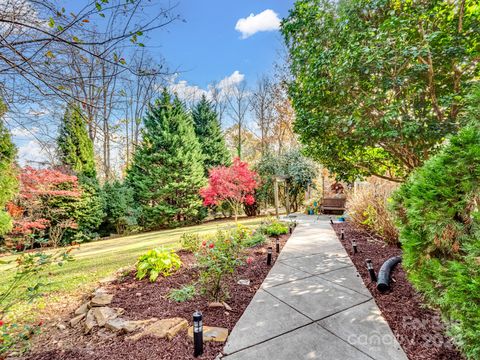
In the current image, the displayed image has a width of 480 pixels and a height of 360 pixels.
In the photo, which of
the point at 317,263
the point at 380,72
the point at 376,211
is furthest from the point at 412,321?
the point at 376,211

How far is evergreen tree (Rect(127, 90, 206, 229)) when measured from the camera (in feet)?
41.4

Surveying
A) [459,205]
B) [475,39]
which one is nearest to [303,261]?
[459,205]

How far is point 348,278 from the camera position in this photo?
3.50m

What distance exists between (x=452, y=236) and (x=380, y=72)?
3001 mm

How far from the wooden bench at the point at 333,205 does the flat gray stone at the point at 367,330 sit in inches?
350

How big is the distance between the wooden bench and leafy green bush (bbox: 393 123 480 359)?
9.21 metres

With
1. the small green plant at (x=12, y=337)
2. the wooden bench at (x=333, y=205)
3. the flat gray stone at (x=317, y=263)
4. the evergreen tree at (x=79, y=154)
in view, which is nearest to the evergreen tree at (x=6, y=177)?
the small green plant at (x=12, y=337)

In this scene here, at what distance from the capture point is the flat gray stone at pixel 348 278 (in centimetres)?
315

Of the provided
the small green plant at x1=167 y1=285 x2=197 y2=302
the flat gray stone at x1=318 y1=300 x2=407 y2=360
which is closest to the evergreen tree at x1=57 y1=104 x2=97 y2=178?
the small green plant at x1=167 y1=285 x2=197 y2=302

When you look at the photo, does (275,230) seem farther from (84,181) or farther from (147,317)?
(84,181)

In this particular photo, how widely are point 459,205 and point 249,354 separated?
217 centimetres

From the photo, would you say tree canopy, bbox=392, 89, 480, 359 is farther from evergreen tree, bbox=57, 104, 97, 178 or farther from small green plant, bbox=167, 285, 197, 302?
evergreen tree, bbox=57, 104, 97, 178

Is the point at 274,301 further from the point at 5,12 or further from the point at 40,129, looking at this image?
the point at 5,12

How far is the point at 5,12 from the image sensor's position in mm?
2072
